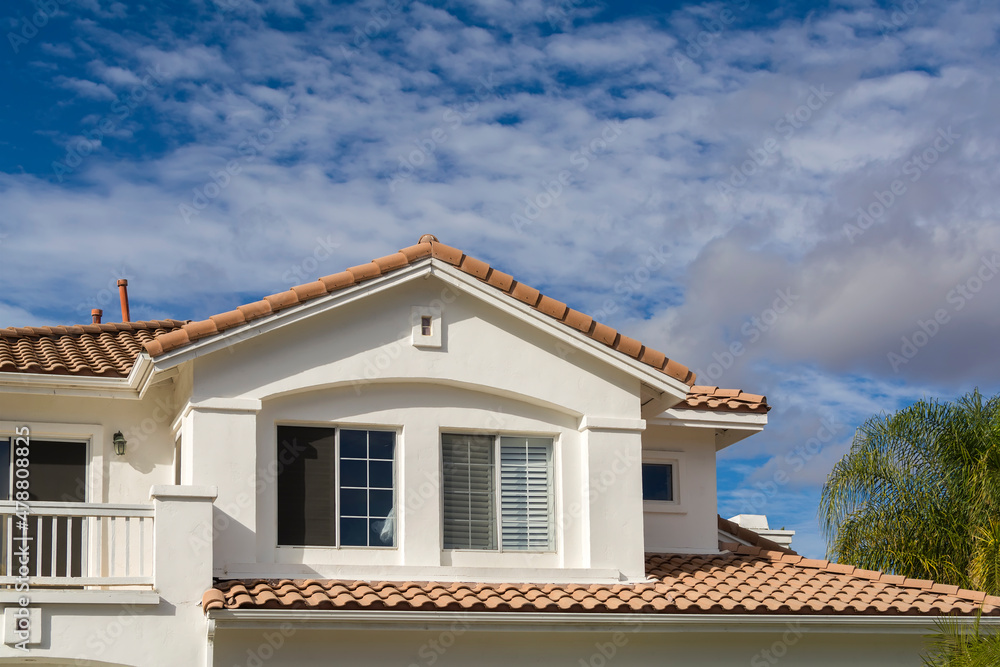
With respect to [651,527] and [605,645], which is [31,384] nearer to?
[605,645]

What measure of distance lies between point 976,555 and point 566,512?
7.89m

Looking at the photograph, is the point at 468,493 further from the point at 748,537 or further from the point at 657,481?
the point at 748,537

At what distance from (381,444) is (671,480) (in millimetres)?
5421

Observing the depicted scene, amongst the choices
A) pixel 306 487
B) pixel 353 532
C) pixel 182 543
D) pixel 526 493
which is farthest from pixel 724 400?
pixel 182 543

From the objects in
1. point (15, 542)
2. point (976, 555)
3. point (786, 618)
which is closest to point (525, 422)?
point (786, 618)

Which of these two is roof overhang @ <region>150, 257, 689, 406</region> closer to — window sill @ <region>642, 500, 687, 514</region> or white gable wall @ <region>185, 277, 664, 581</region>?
white gable wall @ <region>185, 277, 664, 581</region>

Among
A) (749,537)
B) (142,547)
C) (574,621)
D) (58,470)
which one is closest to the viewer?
(142,547)

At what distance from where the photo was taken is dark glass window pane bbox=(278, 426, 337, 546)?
15523 mm

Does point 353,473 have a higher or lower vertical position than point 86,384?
lower

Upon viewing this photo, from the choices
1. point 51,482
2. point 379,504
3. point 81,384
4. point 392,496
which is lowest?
point 379,504

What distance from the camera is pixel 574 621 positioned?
1477 cm

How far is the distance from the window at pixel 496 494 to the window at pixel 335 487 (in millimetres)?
847

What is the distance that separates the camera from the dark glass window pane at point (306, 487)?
15523 millimetres

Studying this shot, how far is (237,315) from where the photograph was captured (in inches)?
607
